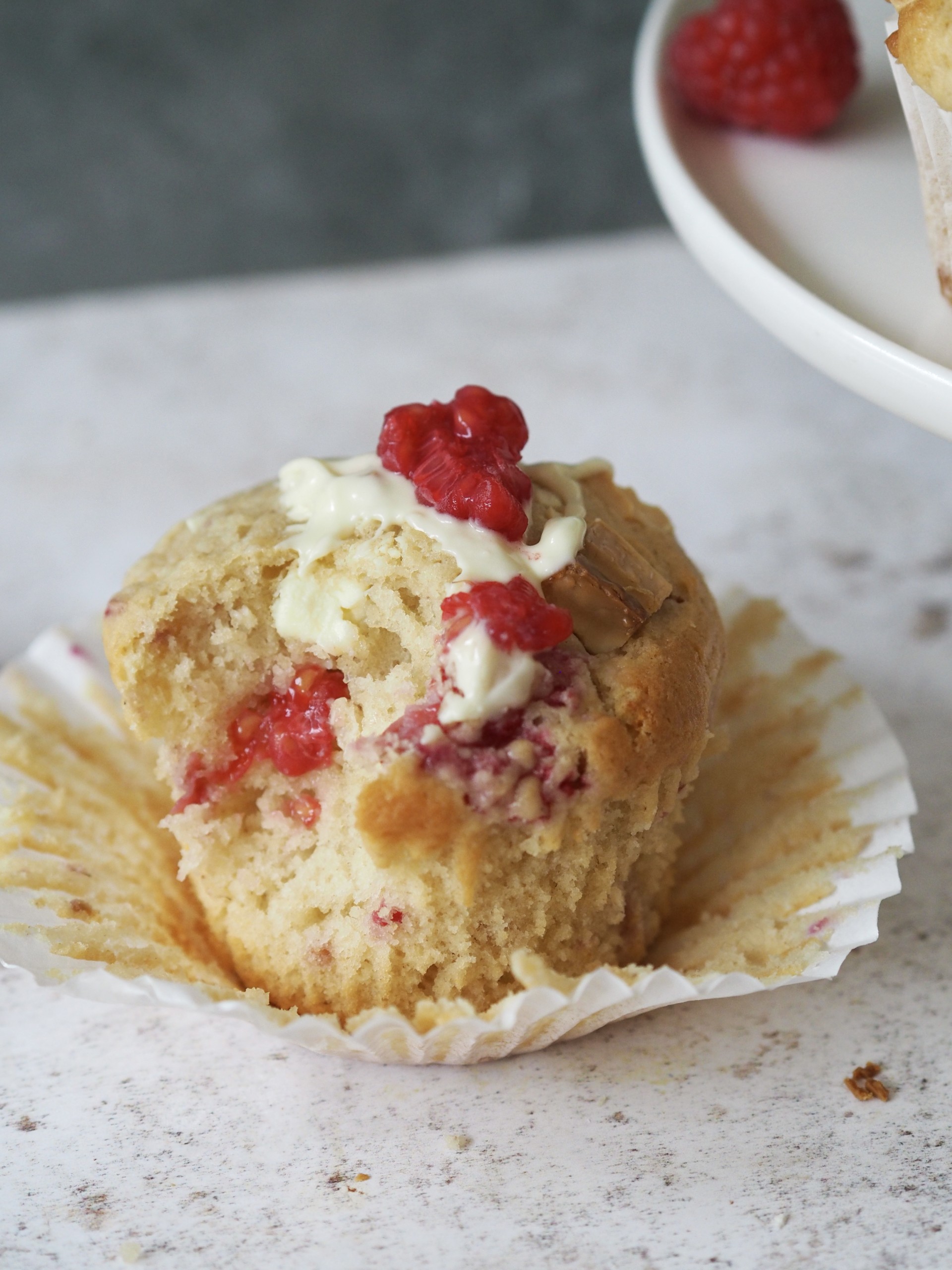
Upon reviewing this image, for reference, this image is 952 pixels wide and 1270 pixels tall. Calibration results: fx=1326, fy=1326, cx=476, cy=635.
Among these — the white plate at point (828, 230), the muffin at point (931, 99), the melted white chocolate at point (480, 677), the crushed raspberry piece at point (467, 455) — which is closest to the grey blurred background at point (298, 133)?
the white plate at point (828, 230)

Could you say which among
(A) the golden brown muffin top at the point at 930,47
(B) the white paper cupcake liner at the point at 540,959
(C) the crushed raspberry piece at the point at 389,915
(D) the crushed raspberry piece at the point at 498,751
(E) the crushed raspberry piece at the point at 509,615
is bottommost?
(B) the white paper cupcake liner at the point at 540,959

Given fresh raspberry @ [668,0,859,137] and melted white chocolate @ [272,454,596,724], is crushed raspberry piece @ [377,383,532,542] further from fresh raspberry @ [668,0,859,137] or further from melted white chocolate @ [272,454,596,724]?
fresh raspberry @ [668,0,859,137]

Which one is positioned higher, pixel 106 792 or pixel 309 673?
pixel 309 673

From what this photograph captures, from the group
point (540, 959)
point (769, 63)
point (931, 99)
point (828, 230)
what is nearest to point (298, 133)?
point (769, 63)

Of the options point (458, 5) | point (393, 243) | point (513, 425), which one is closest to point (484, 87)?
point (458, 5)

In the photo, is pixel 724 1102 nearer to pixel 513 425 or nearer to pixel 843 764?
pixel 843 764

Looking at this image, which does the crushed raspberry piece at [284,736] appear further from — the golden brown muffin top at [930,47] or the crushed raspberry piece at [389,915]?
the golden brown muffin top at [930,47]

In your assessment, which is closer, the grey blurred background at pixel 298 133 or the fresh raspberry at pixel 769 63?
the fresh raspberry at pixel 769 63
